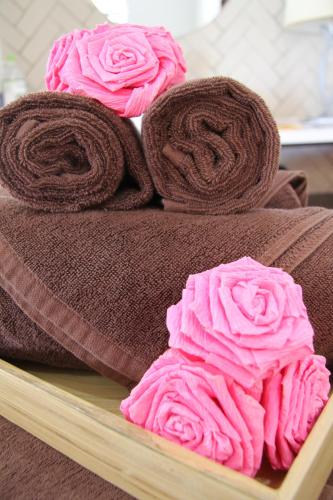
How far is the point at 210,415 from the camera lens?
21 centimetres

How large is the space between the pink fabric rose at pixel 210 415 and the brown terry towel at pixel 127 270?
87mm

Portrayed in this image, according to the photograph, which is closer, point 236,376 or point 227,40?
point 236,376

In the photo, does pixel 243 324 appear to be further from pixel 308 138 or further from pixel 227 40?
pixel 227 40

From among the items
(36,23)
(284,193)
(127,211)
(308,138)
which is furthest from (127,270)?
(36,23)

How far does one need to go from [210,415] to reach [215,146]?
225 millimetres

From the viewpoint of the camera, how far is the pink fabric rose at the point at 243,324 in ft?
0.69

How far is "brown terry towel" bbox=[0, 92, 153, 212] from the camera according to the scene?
1.18ft

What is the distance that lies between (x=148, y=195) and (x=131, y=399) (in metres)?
0.20

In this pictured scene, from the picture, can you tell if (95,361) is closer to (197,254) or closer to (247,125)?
(197,254)

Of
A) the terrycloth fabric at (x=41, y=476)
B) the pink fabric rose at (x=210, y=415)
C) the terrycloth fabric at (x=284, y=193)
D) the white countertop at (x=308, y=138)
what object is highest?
the pink fabric rose at (x=210, y=415)

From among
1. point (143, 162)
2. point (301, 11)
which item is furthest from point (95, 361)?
point (301, 11)


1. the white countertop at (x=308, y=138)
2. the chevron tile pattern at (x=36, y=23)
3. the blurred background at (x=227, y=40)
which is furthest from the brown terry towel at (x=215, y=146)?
the chevron tile pattern at (x=36, y=23)

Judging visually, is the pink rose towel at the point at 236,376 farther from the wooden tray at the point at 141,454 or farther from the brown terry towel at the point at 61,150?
the brown terry towel at the point at 61,150

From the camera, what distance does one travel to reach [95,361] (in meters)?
0.32
